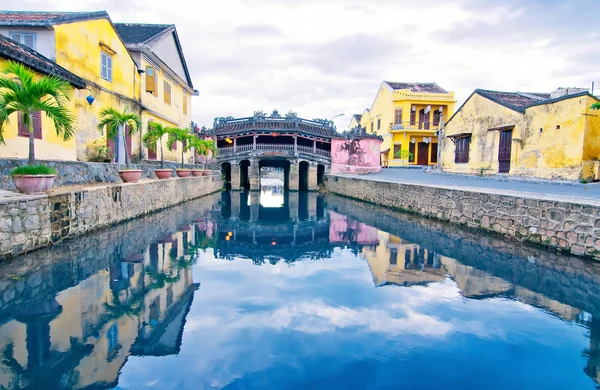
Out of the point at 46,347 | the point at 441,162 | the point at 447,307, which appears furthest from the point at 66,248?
the point at 441,162

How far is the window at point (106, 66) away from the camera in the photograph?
13125 millimetres

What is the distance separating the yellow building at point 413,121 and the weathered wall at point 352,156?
457 cm

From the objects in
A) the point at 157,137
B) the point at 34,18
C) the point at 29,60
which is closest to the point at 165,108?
the point at 157,137

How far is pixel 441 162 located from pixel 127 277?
23128 mm

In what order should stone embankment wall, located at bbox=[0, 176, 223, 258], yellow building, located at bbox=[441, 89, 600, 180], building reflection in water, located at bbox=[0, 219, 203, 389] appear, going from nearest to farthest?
building reflection in water, located at bbox=[0, 219, 203, 389]
stone embankment wall, located at bbox=[0, 176, 223, 258]
yellow building, located at bbox=[441, 89, 600, 180]

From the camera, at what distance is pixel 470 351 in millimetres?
3586

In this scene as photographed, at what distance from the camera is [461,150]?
22156 mm

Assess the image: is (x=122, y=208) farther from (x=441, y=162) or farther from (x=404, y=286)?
(x=441, y=162)

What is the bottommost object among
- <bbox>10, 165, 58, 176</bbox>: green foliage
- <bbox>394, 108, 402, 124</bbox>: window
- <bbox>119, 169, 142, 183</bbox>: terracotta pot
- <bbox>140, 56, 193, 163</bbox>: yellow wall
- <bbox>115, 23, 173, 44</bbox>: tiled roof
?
<bbox>119, 169, 142, 183</bbox>: terracotta pot

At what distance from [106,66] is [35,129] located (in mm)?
5278

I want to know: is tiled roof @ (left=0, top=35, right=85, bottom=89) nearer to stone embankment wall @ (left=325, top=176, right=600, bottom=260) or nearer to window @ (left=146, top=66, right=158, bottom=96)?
window @ (left=146, top=66, right=158, bottom=96)

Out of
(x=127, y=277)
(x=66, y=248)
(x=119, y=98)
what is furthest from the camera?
(x=119, y=98)

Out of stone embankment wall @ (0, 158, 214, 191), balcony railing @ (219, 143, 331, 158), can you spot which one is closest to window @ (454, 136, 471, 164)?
balcony railing @ (219, 143, 331, 158)

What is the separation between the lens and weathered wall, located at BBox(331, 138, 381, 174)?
27766 mm
